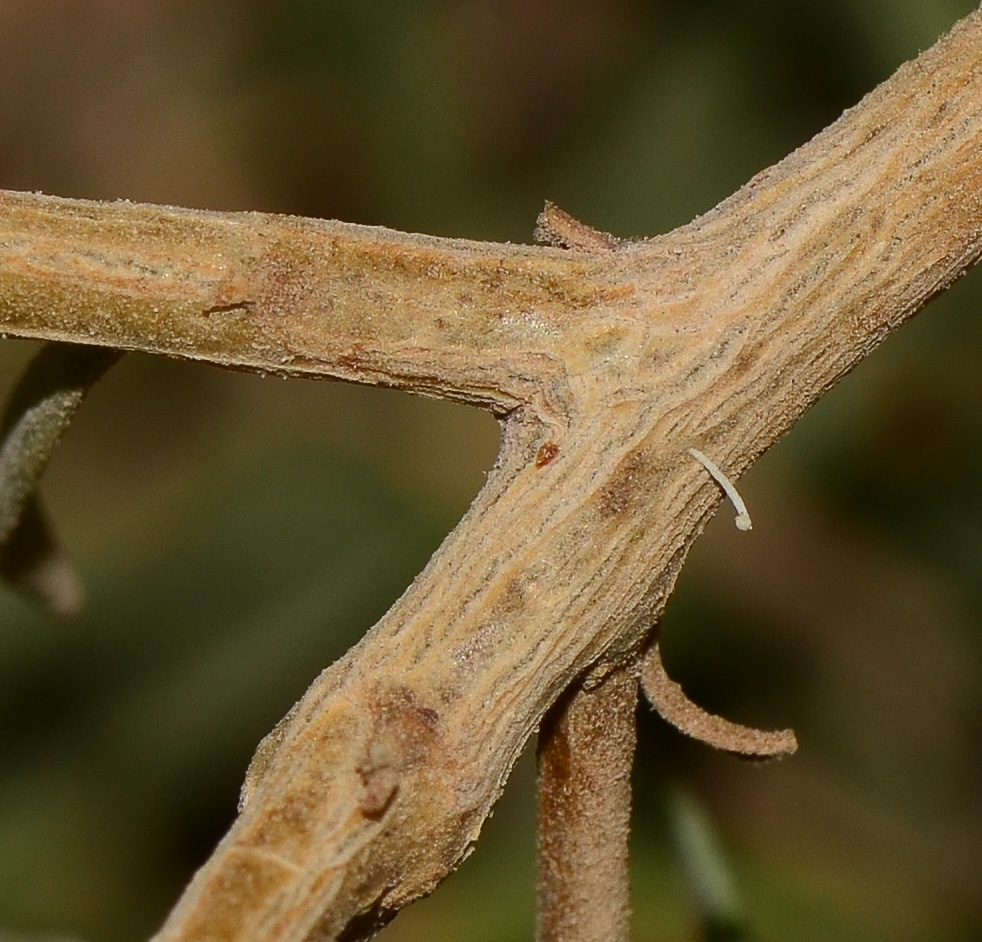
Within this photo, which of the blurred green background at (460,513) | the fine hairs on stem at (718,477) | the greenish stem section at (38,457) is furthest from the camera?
the blurred green background at (460,513)

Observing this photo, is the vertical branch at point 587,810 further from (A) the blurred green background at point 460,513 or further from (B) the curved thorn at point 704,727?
(A) the blurred green background at point 460,513

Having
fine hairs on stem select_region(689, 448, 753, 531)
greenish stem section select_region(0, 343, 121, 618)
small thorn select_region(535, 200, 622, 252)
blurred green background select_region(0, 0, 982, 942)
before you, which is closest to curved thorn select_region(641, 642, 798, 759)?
fine hairs on stem select_region(689, 448, 753, 531)

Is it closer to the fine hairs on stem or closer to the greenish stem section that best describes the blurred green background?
the greenish stem section

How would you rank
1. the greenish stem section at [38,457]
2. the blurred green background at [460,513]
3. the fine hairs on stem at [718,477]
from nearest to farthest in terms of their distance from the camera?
1. the fine hairs on stem at [718,477]
2. the greenish stem section at [38,457]
3. the blurred green background at [460,513]

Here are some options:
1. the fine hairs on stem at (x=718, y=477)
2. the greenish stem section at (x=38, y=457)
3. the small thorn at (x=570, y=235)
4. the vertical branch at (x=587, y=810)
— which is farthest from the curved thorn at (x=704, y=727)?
the greenish stem section at (x=38, y=457)

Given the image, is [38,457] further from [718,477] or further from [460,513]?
[460,513]

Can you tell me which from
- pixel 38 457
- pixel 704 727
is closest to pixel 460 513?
pixel 38 457
